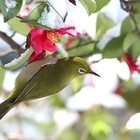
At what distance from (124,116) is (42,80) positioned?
50.5 inches

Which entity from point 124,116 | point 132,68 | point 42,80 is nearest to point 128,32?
point 132,68

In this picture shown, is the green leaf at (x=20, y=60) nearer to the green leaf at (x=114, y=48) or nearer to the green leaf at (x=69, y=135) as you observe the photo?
the green leaf at (x=114, y=48)

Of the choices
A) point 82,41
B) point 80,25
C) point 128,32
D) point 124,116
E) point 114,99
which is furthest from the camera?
point 124,116

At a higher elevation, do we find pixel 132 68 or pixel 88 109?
pixel 132 68

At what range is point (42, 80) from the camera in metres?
0.51

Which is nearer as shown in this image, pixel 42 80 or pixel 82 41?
pixel 42 80

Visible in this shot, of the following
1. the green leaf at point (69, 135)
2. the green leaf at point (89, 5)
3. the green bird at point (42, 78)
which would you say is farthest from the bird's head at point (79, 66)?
the green leaf at point (69, 135)

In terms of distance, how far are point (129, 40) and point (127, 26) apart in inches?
1.6

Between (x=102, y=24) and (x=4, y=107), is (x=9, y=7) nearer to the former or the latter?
(x=4, y=107)

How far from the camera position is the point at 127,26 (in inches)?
24.1

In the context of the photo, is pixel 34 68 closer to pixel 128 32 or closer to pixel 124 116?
pixel 128 32

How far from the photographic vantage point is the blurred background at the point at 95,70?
584mm

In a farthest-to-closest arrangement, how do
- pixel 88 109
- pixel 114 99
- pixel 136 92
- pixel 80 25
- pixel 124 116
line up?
pixel 124 116 < pixel 136 92 < pixel 88 109 < pixel 114 99 < pixel 80 25

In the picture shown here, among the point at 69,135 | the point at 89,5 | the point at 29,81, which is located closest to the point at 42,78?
the point at 29,81
